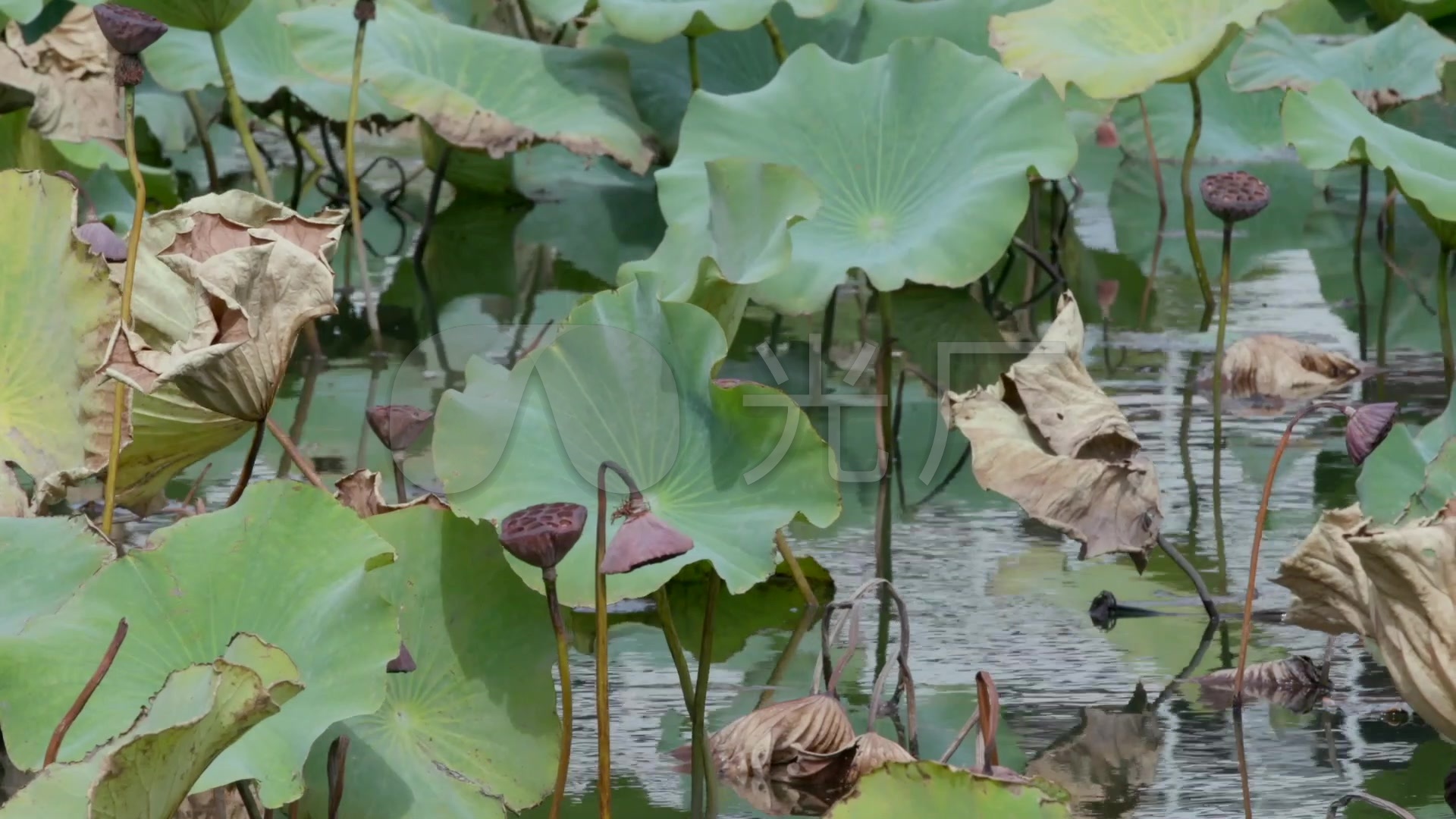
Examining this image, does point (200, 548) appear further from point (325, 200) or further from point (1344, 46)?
point (325, 200)

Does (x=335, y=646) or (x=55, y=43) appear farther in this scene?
(x=55, y=43)

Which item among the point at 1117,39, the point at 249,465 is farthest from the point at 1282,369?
the point at 249,465

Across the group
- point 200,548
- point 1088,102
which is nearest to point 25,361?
point 200,548

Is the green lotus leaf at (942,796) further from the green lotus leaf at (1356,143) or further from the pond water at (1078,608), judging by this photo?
the green lotus leaf at (1356,143)

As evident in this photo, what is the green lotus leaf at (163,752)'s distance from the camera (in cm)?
98

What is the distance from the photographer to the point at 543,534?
3.58 feet

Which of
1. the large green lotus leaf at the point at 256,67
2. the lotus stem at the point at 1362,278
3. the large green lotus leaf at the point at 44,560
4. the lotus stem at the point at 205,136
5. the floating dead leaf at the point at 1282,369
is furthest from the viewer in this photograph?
the lotus stem at the point at 205,136

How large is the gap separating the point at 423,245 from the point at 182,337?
206 centimetres

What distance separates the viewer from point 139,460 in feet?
5.33

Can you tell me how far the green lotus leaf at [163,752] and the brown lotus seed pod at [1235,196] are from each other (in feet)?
4.69

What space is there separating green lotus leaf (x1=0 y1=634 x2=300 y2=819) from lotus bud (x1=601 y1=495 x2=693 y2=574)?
0.20 m

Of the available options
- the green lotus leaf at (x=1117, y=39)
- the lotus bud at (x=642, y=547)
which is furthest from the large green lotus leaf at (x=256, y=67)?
the lotus bud at (x=642, y=547)

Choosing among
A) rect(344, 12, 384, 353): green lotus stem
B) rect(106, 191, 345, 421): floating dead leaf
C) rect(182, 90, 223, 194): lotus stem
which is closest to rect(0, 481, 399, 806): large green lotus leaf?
rect(106, 191, 345, 421): floating dead leaf

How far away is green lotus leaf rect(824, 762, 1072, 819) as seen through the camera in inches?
41.8
